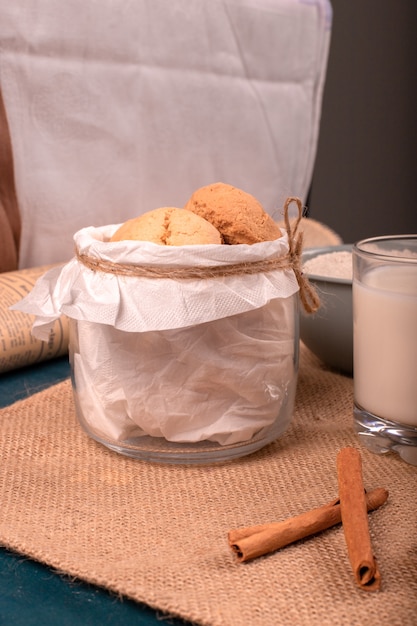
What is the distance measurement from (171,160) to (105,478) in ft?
2.97

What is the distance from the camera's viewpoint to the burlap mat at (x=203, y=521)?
18.7 inches

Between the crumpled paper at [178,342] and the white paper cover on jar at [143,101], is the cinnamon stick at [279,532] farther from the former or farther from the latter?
the white paper cover on jar at [143,101]

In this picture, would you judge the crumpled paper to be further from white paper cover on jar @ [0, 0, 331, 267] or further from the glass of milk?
white paper cover on jar @ [0, 0, 331, 267]

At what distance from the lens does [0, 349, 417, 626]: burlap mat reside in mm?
474

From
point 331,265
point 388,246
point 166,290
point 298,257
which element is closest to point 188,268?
point 166,290

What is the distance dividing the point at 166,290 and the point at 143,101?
2.66 ft

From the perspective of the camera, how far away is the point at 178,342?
2.08 ft

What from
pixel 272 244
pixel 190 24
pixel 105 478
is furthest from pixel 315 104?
pixel 105 478

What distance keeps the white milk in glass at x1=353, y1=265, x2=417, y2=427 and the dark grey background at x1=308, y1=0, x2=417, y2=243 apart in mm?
1680

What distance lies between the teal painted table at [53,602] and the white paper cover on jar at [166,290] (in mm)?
213

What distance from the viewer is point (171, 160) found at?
4.69 ft

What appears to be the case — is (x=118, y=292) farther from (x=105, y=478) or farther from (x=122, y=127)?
(x=122, y=127)

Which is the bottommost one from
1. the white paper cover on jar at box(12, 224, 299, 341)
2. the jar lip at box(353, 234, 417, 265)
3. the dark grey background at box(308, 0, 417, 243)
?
the dark grey background at box(308, 0, 417, 243)

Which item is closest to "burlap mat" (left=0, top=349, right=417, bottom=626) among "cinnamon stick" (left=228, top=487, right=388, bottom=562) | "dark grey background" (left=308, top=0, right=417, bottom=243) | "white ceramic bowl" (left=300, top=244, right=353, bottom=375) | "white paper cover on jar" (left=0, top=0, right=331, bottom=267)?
"cinnamon stick" (left=228, top=487, right=388, bottom=562)
